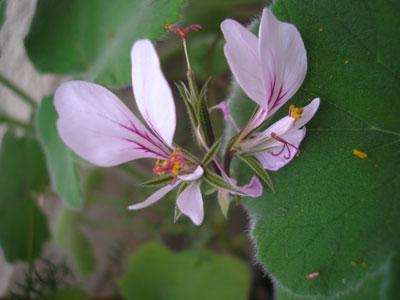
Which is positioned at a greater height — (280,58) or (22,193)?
(280,58)

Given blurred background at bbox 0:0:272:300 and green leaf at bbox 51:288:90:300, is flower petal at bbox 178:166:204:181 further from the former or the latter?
green leaf at bbox 51:288:90:300

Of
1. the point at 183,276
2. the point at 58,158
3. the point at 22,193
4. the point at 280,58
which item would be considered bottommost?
the point at 183,276

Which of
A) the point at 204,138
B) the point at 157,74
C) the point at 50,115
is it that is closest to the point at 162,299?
the point at 50,115

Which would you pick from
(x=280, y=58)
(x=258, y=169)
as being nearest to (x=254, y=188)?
(x=258, y=169)

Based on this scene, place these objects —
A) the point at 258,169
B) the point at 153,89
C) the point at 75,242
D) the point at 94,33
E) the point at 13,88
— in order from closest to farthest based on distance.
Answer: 1. the point at 153,89
2. the point at 258,169
3. the point at 94,33
4. the point at 13,88
5. the point at 75,242

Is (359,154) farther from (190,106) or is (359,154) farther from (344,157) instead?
(190,106)

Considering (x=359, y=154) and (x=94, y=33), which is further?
(x=94, y=33)

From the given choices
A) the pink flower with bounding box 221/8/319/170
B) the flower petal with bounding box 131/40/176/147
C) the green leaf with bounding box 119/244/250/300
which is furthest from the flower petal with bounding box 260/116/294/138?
the green leaf with bounding box 119/244/250/300

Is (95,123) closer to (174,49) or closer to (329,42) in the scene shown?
(329,42)
